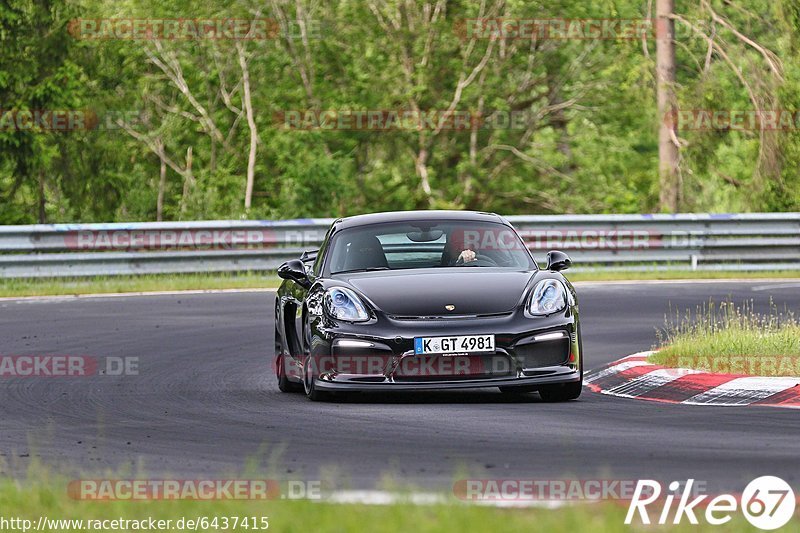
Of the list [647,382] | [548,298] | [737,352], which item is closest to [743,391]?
[647,382]

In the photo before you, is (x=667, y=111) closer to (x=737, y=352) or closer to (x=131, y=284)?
(x=131, y=284)

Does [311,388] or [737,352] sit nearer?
[311,388]

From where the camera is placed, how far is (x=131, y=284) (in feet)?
74.5

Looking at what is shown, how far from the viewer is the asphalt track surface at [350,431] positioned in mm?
7344

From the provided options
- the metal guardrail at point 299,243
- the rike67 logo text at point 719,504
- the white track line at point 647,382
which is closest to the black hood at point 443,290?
the white track line at point 647,382

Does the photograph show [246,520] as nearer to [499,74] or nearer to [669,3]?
[669,3]

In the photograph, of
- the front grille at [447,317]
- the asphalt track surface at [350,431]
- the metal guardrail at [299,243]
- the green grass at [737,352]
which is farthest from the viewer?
the metal guardrail at [299,243]

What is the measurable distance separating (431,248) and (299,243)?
12.2 m

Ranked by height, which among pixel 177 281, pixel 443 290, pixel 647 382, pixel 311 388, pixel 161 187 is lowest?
pixel 177 281

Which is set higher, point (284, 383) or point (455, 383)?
point (455, 383)

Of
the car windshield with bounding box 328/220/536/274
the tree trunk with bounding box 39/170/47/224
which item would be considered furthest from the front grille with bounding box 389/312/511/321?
the tree trunk with bounding box 39/170/47/224

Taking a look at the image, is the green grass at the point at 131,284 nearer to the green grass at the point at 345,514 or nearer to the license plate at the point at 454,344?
the license plate at the point at 454,344

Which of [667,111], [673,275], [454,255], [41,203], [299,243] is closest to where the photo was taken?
[454,255]

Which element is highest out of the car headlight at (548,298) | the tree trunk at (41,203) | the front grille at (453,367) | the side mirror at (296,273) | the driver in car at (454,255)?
the driver in car at (454,255)
